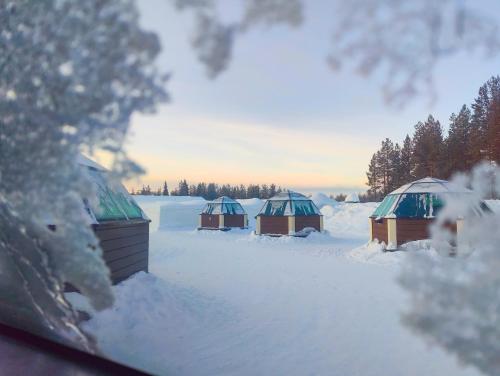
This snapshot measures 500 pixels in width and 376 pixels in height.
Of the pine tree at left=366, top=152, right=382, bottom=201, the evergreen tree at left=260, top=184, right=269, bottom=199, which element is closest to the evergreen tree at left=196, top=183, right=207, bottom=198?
the evergreen tree at left=260, top=184, right=269, bottom=199

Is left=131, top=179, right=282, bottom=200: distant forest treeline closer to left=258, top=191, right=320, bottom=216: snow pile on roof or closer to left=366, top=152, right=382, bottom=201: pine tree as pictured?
left=366, top=152, right=382, bottom=201: pine tree

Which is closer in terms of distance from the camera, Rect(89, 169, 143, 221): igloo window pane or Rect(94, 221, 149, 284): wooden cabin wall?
Rect(89, 169, 143, 221): igloo window pane

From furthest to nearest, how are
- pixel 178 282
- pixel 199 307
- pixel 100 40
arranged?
1. pixel 178 282
2. pixel 199 307
3. pixel 100 40

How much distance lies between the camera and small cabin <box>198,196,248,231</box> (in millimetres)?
16422

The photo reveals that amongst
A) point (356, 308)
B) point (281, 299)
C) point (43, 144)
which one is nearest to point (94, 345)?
point (43, 144)

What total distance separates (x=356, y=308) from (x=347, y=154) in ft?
4.13

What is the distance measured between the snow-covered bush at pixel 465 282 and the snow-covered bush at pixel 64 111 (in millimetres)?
1392

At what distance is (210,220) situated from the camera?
54.6 feet

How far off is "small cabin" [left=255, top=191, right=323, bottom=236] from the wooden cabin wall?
965 cm

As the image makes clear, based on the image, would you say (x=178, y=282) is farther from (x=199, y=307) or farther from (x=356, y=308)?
(x=356, y=308)

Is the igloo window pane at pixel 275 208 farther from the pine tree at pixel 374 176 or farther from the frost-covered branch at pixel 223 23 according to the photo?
the frost-covered branch at pixel 223 23

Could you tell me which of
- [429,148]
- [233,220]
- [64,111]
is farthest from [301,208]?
[64,111]

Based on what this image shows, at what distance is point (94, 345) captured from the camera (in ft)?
7.25

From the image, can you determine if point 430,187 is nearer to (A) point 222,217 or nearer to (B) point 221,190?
(B) point 221,190
